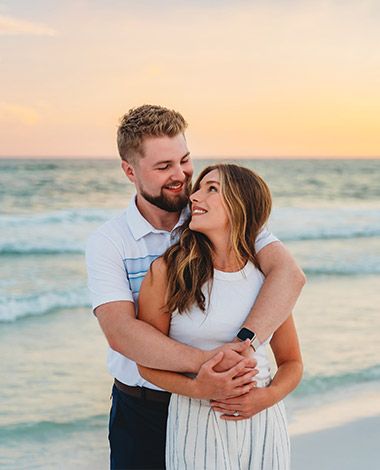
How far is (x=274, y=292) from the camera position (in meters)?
2.35

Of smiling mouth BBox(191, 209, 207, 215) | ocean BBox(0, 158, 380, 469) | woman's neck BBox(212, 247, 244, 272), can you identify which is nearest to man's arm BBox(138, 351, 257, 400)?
woman's neck BBox(212, 247, 244, 272)

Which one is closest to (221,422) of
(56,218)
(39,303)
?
(39,303)

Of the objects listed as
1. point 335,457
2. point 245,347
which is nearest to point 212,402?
point 245,347

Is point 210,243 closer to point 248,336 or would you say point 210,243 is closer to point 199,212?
point 199,212

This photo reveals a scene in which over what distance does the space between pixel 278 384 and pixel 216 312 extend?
0.90 ft

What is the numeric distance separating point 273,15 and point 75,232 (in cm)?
539

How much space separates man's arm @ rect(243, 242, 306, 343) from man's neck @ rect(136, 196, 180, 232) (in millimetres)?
372

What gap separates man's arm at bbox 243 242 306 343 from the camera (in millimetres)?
2303

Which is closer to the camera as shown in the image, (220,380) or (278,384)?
(220,380)

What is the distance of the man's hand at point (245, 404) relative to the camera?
88.7 inches

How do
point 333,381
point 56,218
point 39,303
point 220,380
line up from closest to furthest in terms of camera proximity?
point 220,380 → point 333,381 → point 39,303 → point 56,218

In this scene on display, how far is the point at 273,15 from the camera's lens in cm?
1516

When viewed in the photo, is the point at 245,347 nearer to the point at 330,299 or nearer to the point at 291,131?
the point at 330,299

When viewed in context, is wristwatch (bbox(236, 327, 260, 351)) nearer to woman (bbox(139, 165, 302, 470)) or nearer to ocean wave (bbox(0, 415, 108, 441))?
woman (bbox(139, 165, 302, 470))
